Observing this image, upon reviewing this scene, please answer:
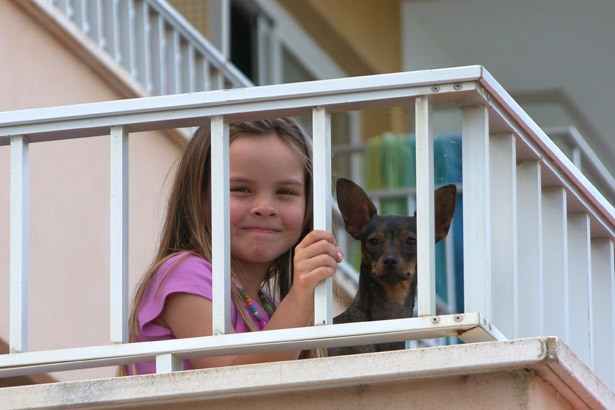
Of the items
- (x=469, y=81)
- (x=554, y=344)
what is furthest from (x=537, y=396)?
(x=469, y=81)

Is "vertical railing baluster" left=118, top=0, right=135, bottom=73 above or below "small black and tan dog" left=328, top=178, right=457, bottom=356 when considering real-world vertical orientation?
above

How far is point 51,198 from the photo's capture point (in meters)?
7.71

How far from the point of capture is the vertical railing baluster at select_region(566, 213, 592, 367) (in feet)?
15.2

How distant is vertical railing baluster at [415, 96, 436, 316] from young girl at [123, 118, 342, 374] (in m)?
0.31

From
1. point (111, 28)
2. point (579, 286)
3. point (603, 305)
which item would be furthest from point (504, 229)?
point (111, 28)

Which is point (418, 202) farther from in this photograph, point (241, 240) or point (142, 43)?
point (142, 43)

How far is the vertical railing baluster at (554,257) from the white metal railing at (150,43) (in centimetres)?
383

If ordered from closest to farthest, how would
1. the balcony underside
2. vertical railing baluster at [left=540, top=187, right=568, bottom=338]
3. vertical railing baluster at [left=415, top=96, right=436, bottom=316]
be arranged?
the balcony underside, vertical railing baluster at [left=415, top=96, right=436, bottom=316], vertical railing baluster at [left=540, top=187, right=568, bottom=338]

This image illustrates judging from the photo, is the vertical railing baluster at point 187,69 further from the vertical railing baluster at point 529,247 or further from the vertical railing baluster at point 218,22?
the vertical railing baluster at point 529,247

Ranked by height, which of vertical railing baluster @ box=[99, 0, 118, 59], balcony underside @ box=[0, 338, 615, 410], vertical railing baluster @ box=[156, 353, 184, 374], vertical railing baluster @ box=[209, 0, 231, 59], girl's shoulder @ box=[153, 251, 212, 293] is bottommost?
balcony underside @ box=[0, 338, 615, 410]

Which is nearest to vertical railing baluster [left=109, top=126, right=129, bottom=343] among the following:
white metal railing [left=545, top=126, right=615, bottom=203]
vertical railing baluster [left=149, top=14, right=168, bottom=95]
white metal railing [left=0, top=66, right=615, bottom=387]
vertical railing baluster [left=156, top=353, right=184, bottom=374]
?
white metal railing [left=0, top=66, right=615, bottom=387]

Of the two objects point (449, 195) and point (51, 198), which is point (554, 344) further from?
point (51, 198)

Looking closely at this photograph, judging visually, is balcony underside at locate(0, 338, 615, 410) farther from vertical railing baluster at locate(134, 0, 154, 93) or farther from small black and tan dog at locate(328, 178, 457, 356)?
vertical railing baluster at locate(134, 0, 154, 93)

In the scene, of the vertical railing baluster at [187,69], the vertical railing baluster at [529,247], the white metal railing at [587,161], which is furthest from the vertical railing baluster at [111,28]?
the vertical railing baluster at [529,247]
